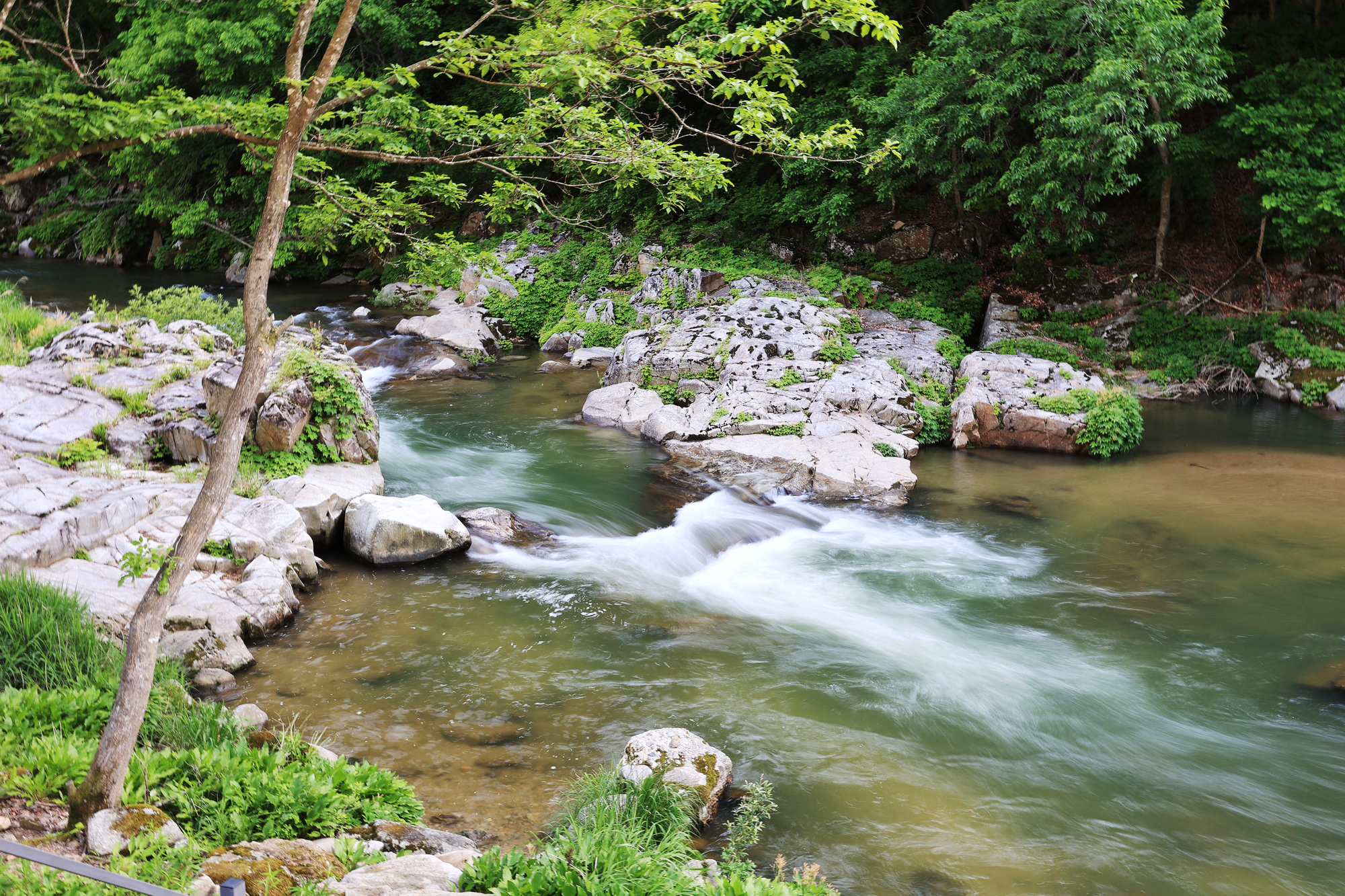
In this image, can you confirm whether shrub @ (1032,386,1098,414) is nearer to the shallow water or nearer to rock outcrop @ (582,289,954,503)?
the shallow water

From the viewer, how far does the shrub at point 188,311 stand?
13734mm

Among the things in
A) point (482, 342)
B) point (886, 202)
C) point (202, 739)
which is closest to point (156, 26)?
point (482, 342)

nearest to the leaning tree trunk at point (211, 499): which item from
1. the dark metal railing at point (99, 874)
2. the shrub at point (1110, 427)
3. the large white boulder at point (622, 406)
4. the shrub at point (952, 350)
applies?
the dark metal railing at point (99, 874)

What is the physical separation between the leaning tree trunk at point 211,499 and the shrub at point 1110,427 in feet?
41.9

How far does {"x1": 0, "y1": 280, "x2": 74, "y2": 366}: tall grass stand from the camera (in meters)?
11.2

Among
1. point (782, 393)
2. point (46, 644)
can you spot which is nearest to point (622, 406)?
point (782, 393)

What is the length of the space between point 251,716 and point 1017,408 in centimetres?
1230

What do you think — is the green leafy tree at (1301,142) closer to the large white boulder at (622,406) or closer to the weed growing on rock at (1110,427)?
the weed growing on rock at (1110,427)

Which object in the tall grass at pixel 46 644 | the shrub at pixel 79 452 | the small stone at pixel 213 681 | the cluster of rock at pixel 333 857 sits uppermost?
the shrub at pixel 79 452

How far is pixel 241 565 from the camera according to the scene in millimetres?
8078

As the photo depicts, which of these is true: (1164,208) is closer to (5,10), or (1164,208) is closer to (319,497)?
(319,497)

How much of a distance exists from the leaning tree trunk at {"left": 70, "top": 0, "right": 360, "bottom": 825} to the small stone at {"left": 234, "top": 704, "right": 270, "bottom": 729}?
4.59 feet

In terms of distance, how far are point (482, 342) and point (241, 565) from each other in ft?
41.0

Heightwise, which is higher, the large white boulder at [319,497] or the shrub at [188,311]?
the shrub at [188,311]
